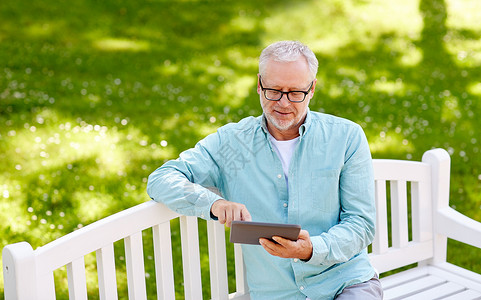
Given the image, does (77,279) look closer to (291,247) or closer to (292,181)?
(291,247)

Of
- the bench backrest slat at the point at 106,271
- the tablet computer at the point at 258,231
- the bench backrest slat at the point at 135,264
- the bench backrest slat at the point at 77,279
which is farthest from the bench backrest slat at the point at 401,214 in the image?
the bench backrest slat at the point at 77,279

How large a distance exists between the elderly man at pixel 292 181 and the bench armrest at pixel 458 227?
0.78m

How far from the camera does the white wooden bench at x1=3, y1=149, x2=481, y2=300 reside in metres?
2.46

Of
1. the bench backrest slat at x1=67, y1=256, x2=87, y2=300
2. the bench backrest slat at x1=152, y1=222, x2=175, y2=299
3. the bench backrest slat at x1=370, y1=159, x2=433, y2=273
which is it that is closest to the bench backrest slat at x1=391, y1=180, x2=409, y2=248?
the bench backrest slat at x1=370, y1=159, x2=433, y2=273

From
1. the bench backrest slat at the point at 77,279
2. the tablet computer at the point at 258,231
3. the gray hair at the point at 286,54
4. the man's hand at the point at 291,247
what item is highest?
the gray hair at the point at 286,54

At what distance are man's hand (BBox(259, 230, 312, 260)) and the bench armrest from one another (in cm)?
118

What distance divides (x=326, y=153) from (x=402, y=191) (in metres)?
0.87

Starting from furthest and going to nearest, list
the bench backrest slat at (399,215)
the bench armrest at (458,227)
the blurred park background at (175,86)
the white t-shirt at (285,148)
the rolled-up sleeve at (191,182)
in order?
the blurred park background at (175,86) → the bench backrest slat at (399,215) → the bench armrest at (458,227) → the white t-shirt at (285,148) → the rolled-up sleeve at (191,182)

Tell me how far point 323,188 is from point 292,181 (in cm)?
13

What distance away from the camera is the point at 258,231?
8.09ft

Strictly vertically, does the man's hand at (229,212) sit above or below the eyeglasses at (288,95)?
below

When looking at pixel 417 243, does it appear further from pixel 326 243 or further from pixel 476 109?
pixel 476 109

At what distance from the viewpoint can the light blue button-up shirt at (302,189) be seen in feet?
9.25

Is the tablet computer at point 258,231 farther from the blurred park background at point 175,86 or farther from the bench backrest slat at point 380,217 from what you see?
the blurred park background at point 175,86
